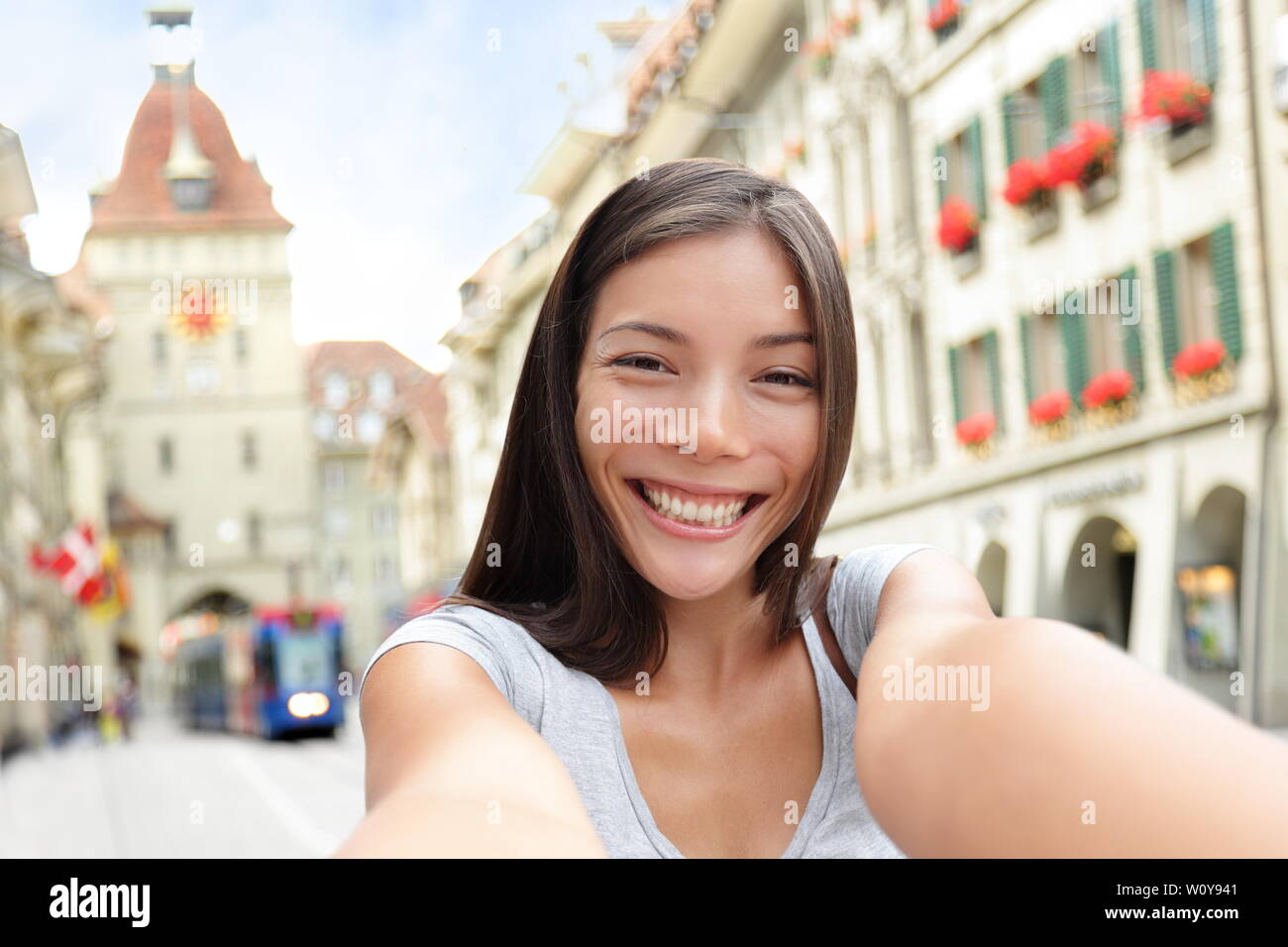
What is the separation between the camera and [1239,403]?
11.9m

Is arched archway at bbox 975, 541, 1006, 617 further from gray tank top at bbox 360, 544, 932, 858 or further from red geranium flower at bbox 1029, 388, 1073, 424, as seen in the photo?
gray tank top at bbox 360, 544, 932, 858

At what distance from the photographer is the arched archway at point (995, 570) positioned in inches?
626

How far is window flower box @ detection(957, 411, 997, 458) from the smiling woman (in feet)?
46.1

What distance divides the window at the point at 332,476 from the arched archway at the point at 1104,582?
39.7 m

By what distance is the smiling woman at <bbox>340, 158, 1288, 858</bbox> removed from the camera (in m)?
1.09

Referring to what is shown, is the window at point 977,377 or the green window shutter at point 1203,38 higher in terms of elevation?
the green window shutter at point 1203,38

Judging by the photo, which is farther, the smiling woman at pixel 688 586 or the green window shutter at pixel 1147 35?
the green window shutter at pixel 1147 35

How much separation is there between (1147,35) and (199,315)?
4045 centimetres

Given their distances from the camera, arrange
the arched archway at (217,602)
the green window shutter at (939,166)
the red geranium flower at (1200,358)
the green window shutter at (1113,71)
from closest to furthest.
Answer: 1. the red geranium flower at (1200,358)
2. the green window shutter at (1113,71)
3. the green window shutter at (939,166)
4. the arched archway at (217,602)

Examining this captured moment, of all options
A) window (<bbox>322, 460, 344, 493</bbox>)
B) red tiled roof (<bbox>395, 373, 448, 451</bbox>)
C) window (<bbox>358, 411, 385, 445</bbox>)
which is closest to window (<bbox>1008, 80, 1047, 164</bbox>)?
red tiled roof (<bbox>395, 373, 448, 451</bbox>)

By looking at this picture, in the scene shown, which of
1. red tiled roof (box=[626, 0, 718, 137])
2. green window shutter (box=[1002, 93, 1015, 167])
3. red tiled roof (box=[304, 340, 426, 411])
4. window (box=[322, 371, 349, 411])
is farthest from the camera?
window (box=[322, 371, 349, 411])

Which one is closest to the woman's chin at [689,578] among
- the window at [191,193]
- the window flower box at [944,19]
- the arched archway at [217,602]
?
the window flower box at [944,19]

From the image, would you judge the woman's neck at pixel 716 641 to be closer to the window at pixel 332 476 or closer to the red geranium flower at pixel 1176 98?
the red geranium flower at pixel 1176 98

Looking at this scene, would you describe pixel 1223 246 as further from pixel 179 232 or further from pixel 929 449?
pixel 179 232
